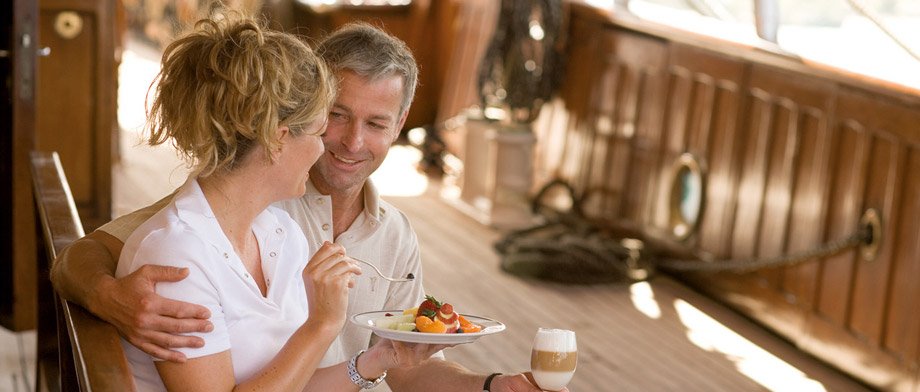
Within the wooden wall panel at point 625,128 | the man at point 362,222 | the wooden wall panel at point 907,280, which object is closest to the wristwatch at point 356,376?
→ the man at point 362,222

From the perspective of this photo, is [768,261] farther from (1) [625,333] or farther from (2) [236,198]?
(2) [236,198]

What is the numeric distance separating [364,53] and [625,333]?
9.49ft

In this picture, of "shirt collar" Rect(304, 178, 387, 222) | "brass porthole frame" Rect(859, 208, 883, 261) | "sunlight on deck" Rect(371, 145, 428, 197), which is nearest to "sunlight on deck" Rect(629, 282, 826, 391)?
"brass porthole frame" Rect(859, 208, 883, 261)

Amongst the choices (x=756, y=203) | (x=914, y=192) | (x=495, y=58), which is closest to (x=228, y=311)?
(x=914, y=192)

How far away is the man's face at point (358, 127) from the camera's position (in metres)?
2.27

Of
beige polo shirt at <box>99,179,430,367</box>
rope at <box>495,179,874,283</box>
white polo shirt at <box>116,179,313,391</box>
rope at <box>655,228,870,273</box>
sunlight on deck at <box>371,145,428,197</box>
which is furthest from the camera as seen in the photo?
sunlight on deck at <box>371,145,428,197</box>

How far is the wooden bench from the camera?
1.66 meters

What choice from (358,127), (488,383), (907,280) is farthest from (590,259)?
(488,383)

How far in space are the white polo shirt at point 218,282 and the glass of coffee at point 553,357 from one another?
376 mm

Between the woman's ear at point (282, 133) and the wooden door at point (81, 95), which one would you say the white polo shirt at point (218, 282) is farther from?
the wooden door at point (81, 95)

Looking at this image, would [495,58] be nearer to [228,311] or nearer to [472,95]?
[472,95]

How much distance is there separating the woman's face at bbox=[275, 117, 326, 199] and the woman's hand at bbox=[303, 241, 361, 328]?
138 mm

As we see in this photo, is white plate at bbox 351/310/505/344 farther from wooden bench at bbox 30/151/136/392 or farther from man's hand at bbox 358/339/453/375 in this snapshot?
wooden bench at bbox 30/151/136/392

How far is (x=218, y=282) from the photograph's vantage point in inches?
71.6
